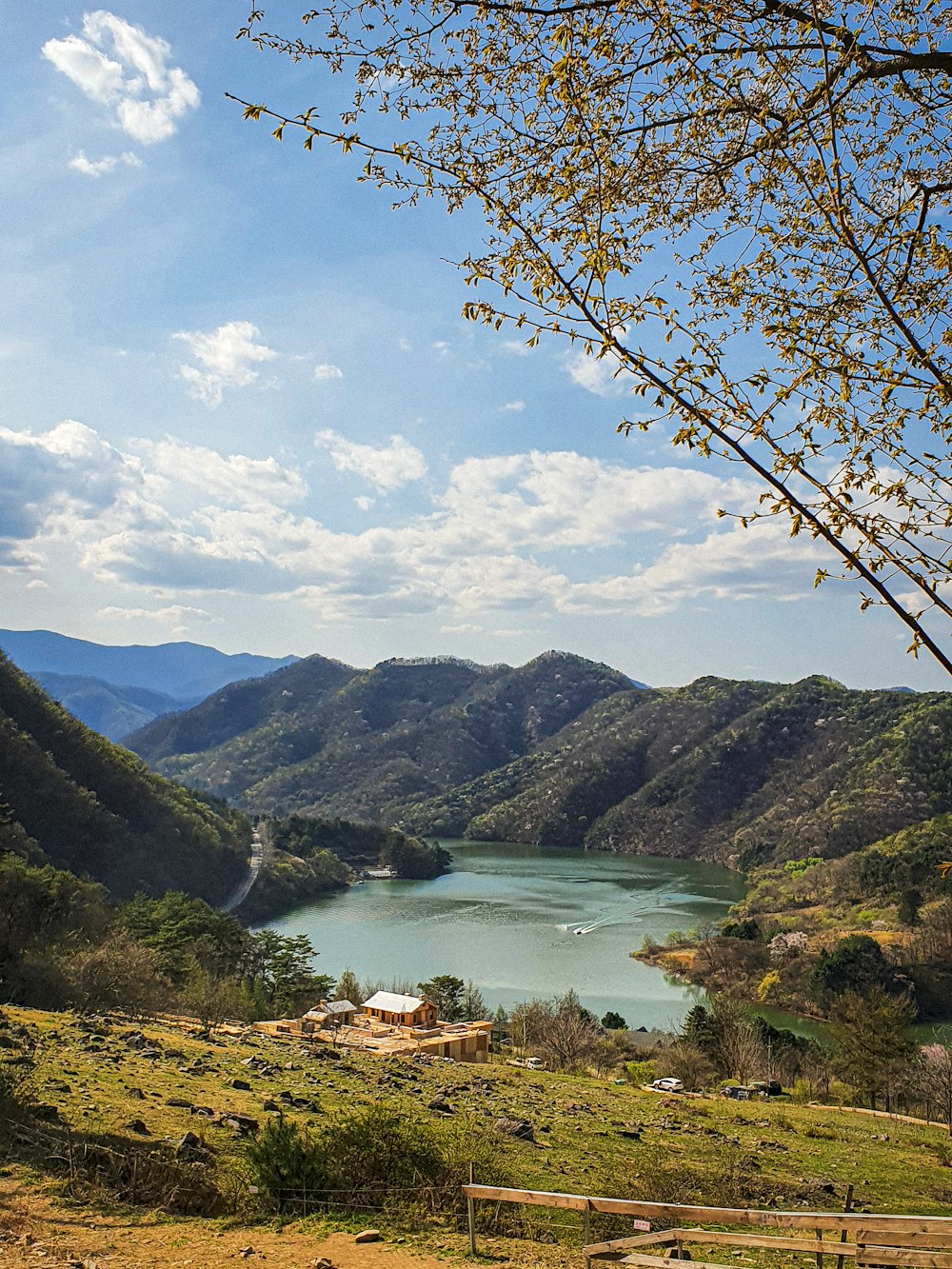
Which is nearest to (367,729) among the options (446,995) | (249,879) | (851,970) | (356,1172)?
(249,879)

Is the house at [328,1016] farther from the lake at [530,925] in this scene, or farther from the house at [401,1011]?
the lake at [530,925]

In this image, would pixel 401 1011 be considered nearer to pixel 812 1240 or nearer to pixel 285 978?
pixel 285 978

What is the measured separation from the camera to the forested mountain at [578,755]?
274ft

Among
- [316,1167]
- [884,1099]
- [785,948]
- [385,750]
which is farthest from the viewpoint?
[385,750]

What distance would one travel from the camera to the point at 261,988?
30.4 m

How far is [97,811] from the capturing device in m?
49.4

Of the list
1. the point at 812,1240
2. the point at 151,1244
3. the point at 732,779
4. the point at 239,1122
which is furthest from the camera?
the point at 732,779

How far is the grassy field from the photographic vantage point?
6.56 metres

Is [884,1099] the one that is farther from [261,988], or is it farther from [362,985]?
[362,985]

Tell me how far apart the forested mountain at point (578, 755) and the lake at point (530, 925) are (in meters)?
12.3

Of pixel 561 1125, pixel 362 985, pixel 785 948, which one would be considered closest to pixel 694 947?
pixel 785 948

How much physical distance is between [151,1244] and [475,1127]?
574 cm

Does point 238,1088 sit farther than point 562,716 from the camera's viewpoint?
No

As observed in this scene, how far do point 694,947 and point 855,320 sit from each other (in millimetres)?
48468
